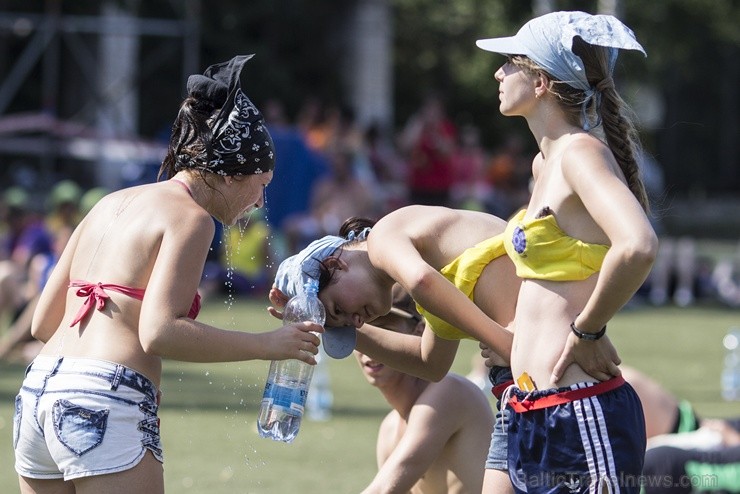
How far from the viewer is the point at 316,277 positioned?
4297 millimetres

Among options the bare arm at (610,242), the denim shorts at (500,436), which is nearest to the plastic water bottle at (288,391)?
the denim shorts at (500,436)

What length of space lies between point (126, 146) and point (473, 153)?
224 inches

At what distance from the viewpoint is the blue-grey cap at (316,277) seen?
169 inches

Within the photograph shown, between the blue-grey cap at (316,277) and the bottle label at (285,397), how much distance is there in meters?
0.23

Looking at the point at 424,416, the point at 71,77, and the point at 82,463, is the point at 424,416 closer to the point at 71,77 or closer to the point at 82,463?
the point at 82,463

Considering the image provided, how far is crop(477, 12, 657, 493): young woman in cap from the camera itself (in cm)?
351

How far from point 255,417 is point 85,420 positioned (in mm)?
6202

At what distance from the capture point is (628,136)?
151 inches

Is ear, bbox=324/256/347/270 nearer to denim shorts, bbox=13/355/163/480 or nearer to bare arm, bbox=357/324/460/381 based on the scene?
bare arm, bbox=357/324/460/381

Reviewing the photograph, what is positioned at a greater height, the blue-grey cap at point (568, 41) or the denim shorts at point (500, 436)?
the blue-grey cap at point (568, 41)

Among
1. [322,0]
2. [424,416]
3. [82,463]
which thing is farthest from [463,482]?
[322,0]

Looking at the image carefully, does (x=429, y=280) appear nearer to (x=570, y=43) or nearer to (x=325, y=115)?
(x=570, y=43)

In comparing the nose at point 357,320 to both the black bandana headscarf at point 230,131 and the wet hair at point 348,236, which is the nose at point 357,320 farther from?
the black bandana headscarf at point 230,131

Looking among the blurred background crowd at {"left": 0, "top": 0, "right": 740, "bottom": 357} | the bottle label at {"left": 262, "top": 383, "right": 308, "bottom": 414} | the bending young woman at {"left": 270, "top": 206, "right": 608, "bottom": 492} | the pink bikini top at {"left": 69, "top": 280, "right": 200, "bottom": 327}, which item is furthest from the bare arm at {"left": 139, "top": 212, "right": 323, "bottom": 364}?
the blurred background crowd at {"left": 0, "top": 0, "right": 740, "bottom": 357}
